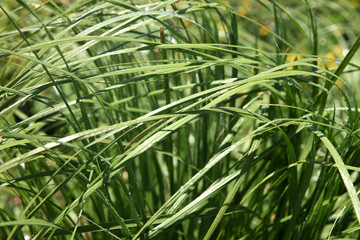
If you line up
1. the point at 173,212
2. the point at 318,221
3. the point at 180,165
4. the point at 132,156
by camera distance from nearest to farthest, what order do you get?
1. the point at 132,156
2. the point at 173,212
3. the point at 318,221
4. the point at 180,165

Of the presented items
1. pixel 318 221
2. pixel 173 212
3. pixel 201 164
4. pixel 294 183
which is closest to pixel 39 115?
pixel 173 212

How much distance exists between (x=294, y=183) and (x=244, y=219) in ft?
0.77

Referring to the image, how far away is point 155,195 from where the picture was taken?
1.41 meters

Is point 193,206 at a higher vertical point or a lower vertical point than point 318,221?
higher

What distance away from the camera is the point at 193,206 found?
Answer: 911 millimetres

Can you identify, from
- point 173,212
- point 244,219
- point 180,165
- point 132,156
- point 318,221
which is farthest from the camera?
point 180,165

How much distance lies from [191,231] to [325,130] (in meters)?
0.48

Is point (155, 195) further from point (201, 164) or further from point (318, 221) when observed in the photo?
point (318, 221)

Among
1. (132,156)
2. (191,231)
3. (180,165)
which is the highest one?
(132,156)

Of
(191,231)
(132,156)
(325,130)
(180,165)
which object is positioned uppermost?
(132,156)

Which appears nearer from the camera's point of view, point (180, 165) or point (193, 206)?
point (193, 206)

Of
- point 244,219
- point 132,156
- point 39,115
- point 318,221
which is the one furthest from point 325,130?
point 39,115

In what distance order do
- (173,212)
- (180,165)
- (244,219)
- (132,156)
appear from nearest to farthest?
(132,156), (173,212), (244,219), (180,165)

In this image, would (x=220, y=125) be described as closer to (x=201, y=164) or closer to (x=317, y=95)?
(x=201, y=164)
